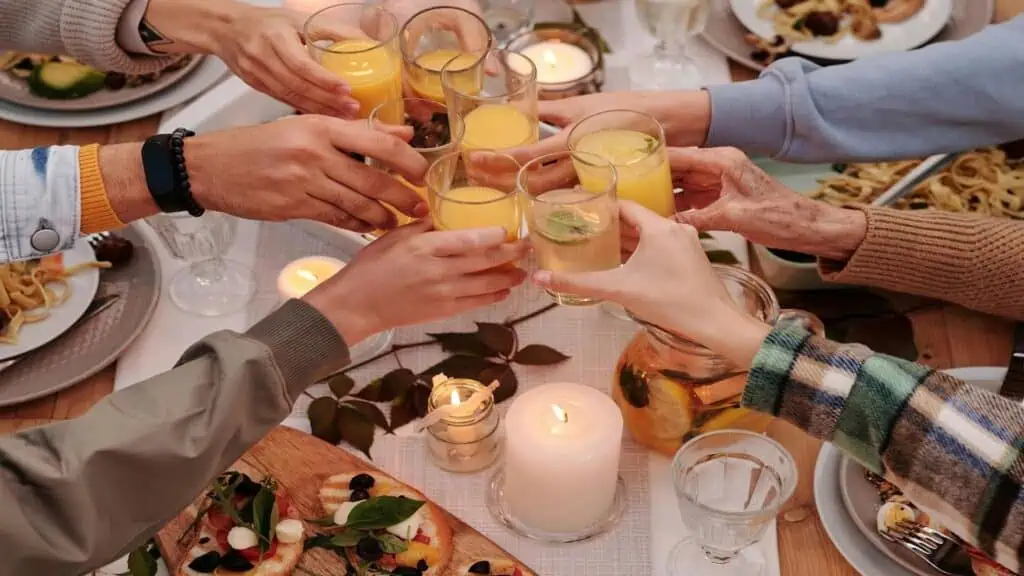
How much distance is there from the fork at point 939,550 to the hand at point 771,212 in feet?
1.32

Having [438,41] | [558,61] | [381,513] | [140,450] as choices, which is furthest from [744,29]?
[140,450]

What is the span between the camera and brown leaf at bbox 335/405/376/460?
1.41 metres

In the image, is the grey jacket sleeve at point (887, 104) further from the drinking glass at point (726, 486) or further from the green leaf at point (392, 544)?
the green leaf at point (392, 544)

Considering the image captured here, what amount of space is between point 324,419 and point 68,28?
2.64 ft

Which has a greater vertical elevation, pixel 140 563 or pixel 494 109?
pixel 494 109

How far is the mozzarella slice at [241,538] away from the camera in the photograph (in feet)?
4.17

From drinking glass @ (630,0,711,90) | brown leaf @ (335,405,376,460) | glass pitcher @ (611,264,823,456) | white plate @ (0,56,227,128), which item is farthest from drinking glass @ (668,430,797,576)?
white plate @ (0,56,227,128)

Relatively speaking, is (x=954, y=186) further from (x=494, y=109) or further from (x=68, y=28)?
(x=68, y=28)

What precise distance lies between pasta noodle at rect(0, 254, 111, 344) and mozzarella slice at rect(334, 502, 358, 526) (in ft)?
1.82

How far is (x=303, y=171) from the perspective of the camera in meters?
1.40

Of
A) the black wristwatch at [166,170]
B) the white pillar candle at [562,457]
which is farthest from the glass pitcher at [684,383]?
the black wristwatch at [166,170]

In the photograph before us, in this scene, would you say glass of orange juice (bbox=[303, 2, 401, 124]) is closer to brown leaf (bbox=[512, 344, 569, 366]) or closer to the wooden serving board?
brown leaf (bbox=[512, 344, 569, 366])

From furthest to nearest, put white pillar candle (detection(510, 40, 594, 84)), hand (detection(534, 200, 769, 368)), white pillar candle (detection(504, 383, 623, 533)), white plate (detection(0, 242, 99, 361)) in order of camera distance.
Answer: white pillar candle (detection(510, 40, 594, 84)) → white plate (detection(0, 242, 99, 361)) → white pillar candle (detection(504, 383, 623, 533)) → hand (detection(534, 200, 769, 368))

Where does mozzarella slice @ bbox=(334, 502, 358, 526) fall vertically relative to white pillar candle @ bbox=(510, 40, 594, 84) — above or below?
below
